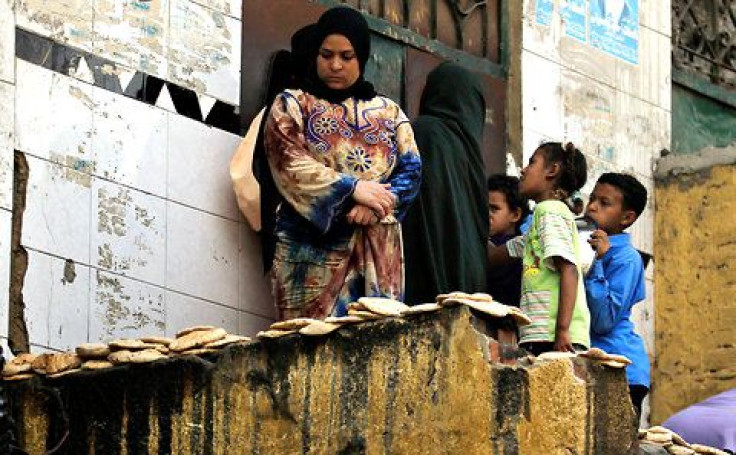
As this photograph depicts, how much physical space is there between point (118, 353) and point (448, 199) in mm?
1934

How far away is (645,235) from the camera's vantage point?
53.5 feet

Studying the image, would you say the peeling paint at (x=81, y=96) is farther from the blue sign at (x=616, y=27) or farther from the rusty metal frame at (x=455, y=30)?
the blue sign at (x=616, y=27)

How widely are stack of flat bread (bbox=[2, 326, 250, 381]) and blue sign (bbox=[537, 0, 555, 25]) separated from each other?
A: 4429mm

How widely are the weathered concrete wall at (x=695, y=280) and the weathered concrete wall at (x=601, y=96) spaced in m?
0.09

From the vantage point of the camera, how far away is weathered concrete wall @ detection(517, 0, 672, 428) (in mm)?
15602

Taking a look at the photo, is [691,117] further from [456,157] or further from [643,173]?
[456,157]

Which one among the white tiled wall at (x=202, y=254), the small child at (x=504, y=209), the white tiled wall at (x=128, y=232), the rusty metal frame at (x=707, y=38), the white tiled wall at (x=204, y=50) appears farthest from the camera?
the rusty metal frame at (x=707, y=38)

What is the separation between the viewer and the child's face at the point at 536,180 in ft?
43.1

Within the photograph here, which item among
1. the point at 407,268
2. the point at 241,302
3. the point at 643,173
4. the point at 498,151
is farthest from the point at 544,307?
the point at 643,173

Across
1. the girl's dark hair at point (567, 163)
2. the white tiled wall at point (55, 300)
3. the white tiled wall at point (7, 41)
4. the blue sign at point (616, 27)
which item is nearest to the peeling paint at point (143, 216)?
the white tiled wall at point (55, 300)

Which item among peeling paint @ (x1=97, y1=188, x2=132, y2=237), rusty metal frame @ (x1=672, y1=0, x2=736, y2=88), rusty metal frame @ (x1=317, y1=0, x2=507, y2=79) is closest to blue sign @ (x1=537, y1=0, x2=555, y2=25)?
rusty metal frame @ (x1=317, y1=0, x2=507, y2=79)

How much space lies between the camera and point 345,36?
12406 mm

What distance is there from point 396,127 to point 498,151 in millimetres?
2813

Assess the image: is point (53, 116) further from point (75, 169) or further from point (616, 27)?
point (616, 27)
